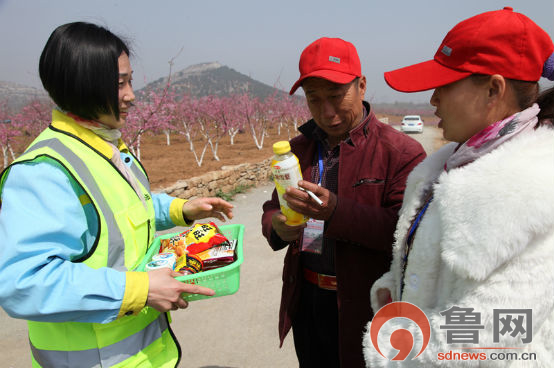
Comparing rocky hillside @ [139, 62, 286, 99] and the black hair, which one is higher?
the black hair

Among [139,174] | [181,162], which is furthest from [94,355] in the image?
[181,162]

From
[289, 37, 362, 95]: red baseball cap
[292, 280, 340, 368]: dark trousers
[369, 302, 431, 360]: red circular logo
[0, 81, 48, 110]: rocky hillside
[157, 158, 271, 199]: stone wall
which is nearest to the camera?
[369, 302, 431, 360]: red circular logo

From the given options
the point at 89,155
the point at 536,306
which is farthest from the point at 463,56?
the point at 89,155

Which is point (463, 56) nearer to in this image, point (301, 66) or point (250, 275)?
point (301, 66)

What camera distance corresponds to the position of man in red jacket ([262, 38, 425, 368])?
5.13 ft

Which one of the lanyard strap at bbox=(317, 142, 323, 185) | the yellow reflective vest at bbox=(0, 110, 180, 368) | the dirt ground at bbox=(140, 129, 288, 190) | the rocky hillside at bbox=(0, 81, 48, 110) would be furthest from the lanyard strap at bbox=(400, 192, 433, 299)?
the dirt ground at bbox=(140, 129, 288, 190)

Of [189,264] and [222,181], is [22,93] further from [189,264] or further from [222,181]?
[189,264]

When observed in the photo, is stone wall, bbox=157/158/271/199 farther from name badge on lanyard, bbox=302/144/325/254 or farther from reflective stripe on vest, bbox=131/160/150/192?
name badge on lanyard, bbox=302/144/325/254

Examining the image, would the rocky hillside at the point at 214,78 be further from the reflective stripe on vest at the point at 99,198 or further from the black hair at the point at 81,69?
the reflective stripe on vest at the point at 99,198

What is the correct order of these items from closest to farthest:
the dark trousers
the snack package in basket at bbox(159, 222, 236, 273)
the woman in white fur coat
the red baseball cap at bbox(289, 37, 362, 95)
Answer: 1. the woman in white fur coat
2. the snack package in basket at bbox(159, 222, 236, 273)
3. the red baseball cap at bbox(289, 37, 362, 95)
4. the dark trousers

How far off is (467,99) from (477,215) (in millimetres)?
431

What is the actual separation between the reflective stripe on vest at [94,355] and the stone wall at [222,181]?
5806 millimetres

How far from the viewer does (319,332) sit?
6.14ft

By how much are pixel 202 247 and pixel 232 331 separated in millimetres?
2113
